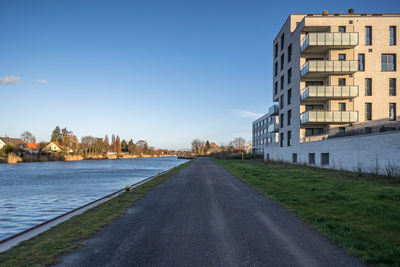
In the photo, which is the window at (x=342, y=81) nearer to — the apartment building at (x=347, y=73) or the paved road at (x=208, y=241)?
the apartment building at (x=347, y=73)

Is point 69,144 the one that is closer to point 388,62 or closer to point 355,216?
point 388,62

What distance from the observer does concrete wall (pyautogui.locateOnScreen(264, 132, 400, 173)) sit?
14992mm

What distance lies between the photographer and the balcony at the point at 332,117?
25859mm

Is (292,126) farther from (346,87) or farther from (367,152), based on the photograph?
(367,152)

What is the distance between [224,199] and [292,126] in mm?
23861

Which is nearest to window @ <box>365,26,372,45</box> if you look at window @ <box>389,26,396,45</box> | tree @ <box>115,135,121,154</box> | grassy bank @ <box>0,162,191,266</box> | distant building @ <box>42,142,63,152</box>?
window @ <box>389,26,396,45</box>

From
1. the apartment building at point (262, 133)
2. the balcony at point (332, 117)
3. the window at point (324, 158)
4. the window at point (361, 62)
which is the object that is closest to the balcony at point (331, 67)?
the window at point (361, 62)

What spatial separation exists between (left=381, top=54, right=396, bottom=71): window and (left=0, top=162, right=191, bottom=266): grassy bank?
1239 inches

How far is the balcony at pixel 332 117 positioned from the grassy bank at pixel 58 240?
78.3 feet

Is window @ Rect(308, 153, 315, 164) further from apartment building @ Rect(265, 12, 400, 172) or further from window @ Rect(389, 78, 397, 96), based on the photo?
window @ Rect(389, 78, 397, 96)

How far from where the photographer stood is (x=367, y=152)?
17.1m

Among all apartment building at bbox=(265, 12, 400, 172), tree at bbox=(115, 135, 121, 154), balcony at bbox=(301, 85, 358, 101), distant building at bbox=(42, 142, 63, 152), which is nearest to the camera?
balcony at bbox=(301, 85, 358, 101)

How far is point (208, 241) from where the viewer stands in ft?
17.1

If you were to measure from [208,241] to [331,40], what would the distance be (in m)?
28.4
